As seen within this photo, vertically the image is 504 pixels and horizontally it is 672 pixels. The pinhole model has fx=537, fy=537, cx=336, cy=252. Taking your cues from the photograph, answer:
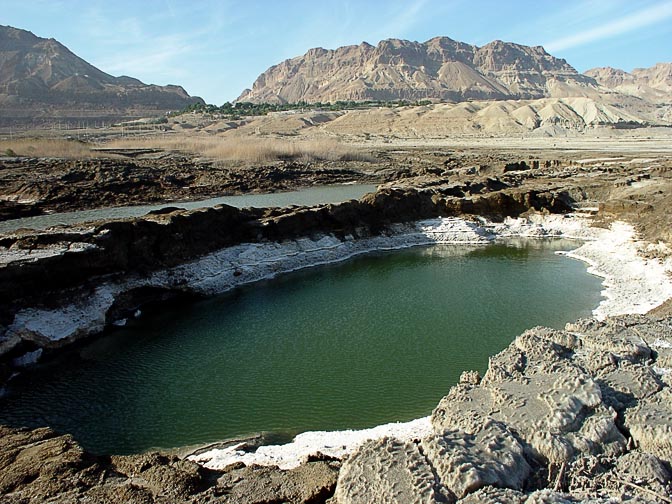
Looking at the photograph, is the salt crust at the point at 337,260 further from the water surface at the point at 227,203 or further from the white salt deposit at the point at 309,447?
the water surface at the point at 227,203

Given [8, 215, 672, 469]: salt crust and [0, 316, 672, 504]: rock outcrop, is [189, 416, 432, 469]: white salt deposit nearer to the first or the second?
[8, 215, 672, 469]: salt crust

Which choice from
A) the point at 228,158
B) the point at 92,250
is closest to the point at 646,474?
the point at 92,250

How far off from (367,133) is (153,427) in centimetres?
10703

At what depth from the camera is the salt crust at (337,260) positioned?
1201 cm

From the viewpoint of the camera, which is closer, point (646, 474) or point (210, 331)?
point (646, 474)

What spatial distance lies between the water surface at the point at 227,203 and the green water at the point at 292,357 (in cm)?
1766

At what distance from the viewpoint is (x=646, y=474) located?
8602 millimetres

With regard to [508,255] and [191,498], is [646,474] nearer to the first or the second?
[191,498]

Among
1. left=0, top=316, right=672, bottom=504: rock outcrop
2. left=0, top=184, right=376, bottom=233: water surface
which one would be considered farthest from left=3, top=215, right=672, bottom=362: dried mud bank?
left=0, top=184, right=376, bottom=233: water surface

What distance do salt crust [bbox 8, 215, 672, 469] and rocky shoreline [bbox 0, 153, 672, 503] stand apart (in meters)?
0.12

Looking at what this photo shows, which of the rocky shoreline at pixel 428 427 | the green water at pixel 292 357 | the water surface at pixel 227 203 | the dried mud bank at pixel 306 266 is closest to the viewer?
the rocky shoreline at pixel 428 427

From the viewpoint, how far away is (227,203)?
4481 centimetres

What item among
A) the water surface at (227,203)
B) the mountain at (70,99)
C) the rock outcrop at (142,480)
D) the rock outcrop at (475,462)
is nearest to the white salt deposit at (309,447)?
the rock outcrop at (475,462)

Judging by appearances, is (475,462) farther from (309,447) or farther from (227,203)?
(227,203)
